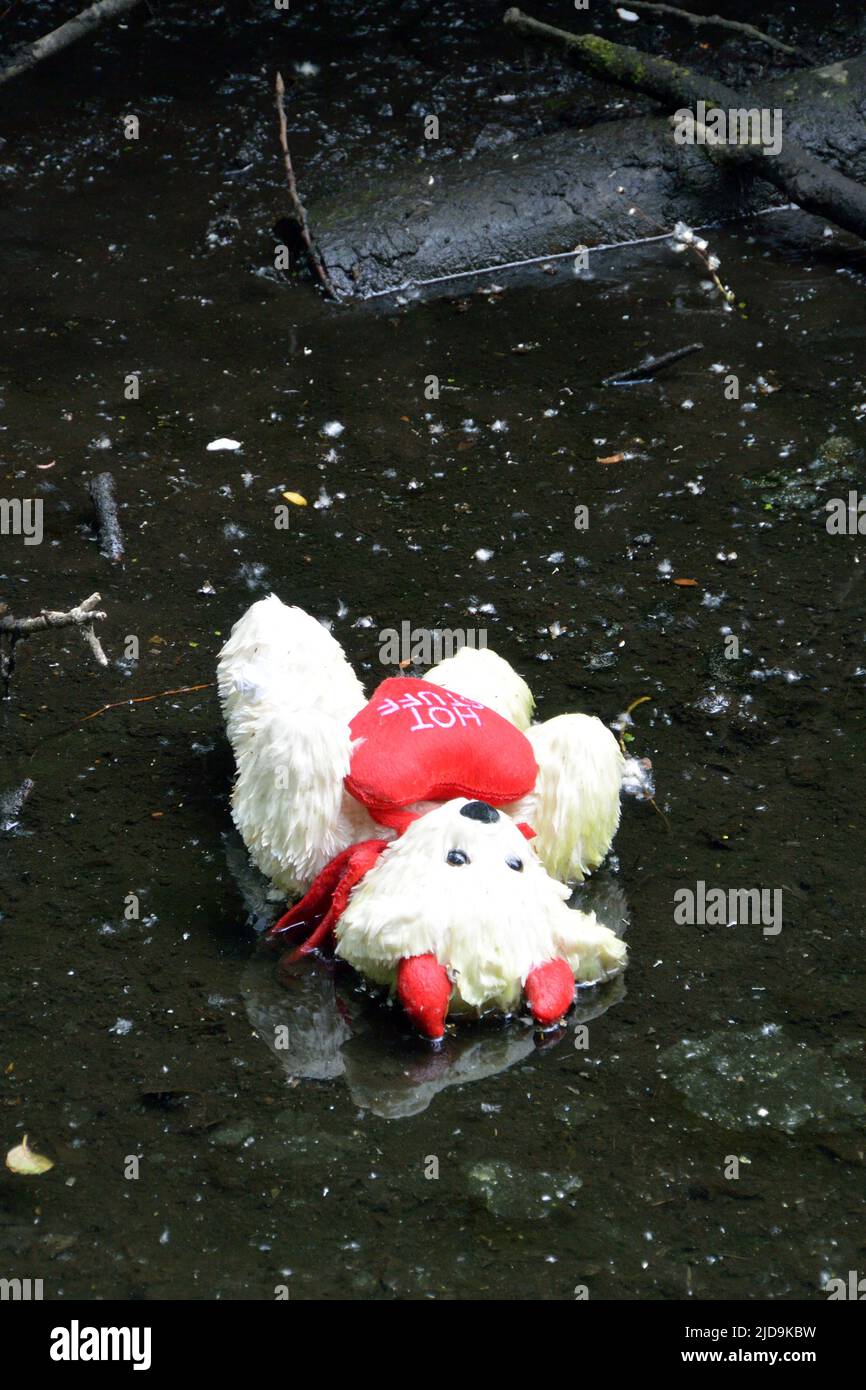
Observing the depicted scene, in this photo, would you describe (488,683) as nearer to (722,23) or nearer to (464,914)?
(464,914)

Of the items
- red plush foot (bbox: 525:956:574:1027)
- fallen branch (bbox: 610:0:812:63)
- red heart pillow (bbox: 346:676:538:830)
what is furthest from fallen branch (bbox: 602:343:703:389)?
red plush foot (bbox: 525:956:574:1027)

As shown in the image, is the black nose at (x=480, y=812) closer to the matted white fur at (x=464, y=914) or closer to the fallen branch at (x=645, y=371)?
the matted white fur at (x=464, y=914)

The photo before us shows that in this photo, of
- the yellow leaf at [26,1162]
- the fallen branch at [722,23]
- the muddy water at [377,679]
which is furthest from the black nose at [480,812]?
the fallen branch at [722,23]

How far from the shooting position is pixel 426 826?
3.08 metres

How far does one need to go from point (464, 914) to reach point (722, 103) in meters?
5.02

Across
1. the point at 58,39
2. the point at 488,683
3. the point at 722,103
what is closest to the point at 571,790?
the point at 488,683

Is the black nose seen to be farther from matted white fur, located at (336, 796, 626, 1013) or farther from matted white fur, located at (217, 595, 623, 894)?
matted white fur, located at (217, 595, 623, 894)

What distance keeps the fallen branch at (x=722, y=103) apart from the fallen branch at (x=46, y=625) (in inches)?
157

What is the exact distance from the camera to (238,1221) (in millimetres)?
2785

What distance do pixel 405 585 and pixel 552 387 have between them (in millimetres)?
1454

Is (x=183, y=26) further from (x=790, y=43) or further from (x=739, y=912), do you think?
(x=739, y=912)

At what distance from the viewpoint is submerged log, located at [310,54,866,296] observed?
6469mm

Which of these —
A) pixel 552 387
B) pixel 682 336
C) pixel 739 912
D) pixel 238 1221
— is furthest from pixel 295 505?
pixel 238 1221

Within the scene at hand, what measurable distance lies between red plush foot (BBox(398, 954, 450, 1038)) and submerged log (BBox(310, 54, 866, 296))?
4.11 metres
